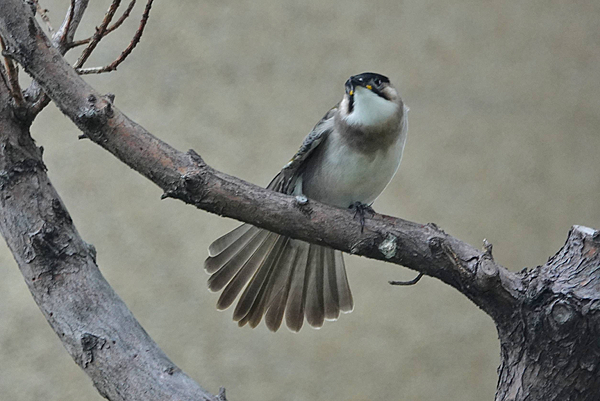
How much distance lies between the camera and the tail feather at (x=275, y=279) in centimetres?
174

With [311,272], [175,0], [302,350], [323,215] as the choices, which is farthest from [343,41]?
[323,215]

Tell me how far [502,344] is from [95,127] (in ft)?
2.64

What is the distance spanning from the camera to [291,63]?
118 inches

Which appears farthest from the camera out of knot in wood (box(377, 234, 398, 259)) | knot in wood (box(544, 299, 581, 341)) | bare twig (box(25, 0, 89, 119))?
bare twig (box(25, 0, 89, 119))

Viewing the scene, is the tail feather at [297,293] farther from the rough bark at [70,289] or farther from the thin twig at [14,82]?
the thin twig at [14,82]

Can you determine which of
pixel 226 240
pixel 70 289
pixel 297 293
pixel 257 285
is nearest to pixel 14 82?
pixel 70 289

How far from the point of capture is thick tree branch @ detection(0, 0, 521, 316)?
128 cm

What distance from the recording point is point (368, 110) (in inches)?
67.9

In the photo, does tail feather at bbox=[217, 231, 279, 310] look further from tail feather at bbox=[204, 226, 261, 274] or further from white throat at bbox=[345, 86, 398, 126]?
white throat at bbox=[345, 86, 398, 126]

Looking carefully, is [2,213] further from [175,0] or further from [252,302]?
[175,0]

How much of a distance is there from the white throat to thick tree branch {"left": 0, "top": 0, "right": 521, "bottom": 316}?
413mm

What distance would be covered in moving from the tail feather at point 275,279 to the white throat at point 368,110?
346 mm

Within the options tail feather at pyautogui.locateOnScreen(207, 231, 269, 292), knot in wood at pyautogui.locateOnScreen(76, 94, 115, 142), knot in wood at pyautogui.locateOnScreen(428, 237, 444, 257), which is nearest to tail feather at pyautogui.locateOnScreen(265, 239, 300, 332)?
tail feather at pyautogui.locateOnScreen(207, 231, 269, 292)

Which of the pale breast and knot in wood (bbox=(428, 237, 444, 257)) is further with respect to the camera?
the pale breast
